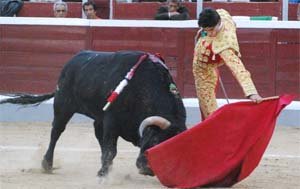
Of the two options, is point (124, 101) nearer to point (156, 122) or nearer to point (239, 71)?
point (156, 122)

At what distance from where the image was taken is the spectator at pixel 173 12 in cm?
925

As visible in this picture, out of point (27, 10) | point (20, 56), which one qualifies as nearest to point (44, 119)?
point (20, 56)

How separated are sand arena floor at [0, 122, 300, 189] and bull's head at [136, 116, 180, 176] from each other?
135mm

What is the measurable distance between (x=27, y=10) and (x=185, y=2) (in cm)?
176

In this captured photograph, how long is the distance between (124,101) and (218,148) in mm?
698

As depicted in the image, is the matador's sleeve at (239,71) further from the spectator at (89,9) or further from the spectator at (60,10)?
the spectator at (60,10)

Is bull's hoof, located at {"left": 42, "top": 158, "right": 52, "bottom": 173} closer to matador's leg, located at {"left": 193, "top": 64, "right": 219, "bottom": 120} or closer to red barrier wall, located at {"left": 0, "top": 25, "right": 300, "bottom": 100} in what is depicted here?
matador's leg, located at {"left": 193, "top": 64, "right": 219, "bottom": 120}

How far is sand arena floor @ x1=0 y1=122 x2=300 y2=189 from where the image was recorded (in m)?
5.44

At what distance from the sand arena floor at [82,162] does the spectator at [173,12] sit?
1.41m

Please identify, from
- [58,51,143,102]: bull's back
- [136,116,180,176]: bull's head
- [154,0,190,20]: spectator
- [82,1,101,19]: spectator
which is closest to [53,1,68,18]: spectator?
[82,1,101,19]: spectator

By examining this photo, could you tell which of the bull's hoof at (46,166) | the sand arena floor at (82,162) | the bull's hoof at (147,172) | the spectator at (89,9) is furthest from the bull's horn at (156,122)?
the spectator at (89,9)

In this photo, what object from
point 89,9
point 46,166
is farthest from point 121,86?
point 89,9

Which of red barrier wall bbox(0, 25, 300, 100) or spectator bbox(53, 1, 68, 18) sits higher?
spectator bbox(53, 1, 68, 18)

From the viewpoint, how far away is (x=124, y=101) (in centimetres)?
550
